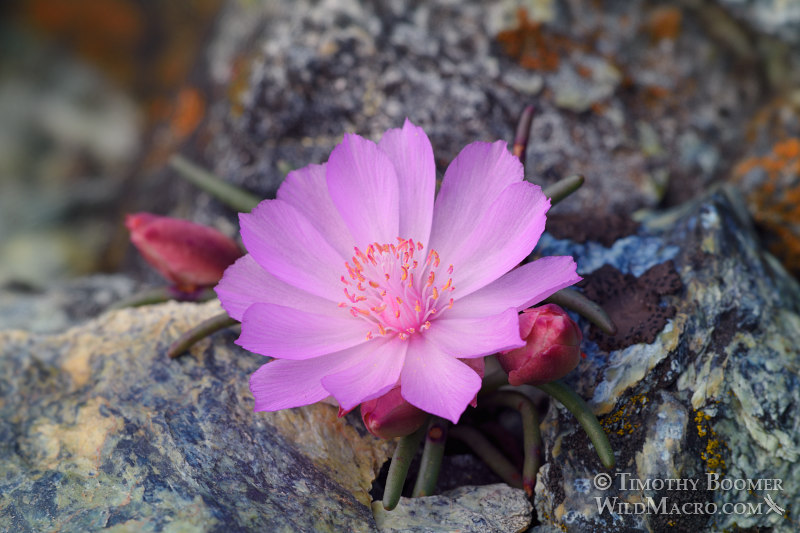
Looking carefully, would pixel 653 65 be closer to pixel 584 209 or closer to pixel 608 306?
pixel 584 209

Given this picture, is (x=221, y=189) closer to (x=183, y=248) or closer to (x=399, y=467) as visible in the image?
(x=183, y=248)

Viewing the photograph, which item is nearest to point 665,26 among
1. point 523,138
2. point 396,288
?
point 523,138

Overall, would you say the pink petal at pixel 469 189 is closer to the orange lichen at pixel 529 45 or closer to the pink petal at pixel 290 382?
the pink petal at pixel 290 382

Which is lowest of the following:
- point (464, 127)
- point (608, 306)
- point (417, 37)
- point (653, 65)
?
point (608, 306)

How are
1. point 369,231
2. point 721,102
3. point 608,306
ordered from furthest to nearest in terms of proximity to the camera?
point 721,102
point 608,306
point 369,231

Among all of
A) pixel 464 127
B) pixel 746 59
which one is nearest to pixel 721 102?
pixel 746 59
